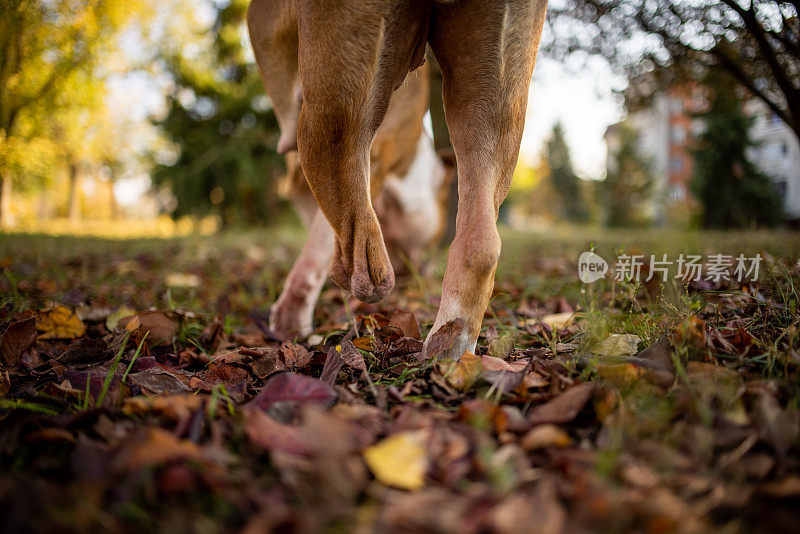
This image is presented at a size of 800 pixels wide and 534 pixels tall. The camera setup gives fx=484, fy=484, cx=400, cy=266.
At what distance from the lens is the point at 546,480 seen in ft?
2.77

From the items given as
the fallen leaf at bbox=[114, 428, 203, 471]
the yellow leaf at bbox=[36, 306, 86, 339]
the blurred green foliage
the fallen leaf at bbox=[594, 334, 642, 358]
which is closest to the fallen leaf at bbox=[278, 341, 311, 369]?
the fallen leaf at bbox=[114, 428, 203, 471]

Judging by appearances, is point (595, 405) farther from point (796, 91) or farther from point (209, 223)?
point (209, 223)

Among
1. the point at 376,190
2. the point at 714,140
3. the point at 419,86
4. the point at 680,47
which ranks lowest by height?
the point at 376,190

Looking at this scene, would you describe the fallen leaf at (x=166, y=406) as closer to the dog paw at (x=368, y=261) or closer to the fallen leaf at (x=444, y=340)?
the fallen leaf at (x=444, y=340)

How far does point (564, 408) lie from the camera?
1.10 metres

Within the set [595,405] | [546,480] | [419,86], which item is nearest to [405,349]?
[595,405]

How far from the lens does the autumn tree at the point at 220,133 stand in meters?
15.4

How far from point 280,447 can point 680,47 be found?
18.0ft

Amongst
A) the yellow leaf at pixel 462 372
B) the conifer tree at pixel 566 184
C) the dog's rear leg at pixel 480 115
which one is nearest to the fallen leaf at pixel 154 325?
the dog's rear leg at pixel 480 115

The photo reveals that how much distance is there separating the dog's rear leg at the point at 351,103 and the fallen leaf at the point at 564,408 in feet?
3.02

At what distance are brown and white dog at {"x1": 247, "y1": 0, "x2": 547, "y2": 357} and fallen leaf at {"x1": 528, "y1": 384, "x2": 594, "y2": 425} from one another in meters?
0.50

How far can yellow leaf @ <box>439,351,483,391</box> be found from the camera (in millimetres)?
1330

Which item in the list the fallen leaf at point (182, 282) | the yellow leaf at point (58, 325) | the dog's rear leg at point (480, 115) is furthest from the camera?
the fallen leaf at point (182, 282)

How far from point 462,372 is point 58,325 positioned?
178 cm
